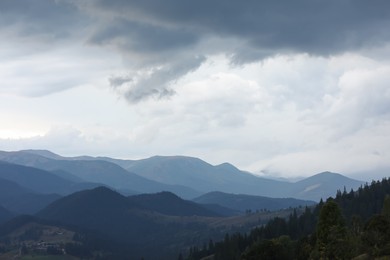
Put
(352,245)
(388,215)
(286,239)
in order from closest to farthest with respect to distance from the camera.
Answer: (352,245) → (388,215) → (286,239)

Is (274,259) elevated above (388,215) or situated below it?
below

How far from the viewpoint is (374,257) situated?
122 meters

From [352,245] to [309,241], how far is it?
48.4 metres

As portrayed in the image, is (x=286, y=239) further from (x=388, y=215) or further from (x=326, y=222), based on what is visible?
(x=326, y=222)

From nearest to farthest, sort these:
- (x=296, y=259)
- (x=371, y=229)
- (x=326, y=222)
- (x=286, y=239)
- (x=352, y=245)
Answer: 1. (x=352, y=245)
2. (x=326, y=222)
3. (x=371, y=229)
4. (x=296, y=259)
5. (x=286, y=239)

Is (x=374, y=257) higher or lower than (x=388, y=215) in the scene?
lower

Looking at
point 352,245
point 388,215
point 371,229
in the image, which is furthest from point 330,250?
point 388,215

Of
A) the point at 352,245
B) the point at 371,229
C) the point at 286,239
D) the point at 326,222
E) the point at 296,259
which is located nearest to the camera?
the point at 352,245

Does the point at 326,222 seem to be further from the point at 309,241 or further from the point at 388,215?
the point at 309,241

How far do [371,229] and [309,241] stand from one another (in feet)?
103

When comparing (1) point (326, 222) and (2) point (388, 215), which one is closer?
(1) point (326, 222)

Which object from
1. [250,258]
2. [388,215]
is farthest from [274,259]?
[388,215]

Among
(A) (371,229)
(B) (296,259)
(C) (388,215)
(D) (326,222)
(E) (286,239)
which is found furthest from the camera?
(E) (286,239)

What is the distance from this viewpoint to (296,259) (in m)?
158
